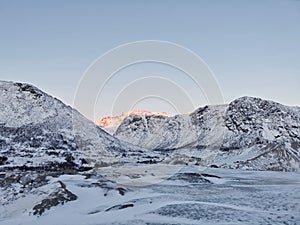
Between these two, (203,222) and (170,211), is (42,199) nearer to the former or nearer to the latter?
(170,211)

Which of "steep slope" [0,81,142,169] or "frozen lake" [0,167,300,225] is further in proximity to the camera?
"steep slope" [0,81,142,169]

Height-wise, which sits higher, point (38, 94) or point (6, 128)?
point (38, 94)

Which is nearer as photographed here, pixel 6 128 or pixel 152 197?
pixel 152 197

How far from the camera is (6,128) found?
128 meters

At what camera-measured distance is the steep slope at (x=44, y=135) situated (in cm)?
10625

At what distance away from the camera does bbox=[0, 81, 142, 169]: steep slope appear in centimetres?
10625

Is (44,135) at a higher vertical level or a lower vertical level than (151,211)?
higher

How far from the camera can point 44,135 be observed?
132 meters

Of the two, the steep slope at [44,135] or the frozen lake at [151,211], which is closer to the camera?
the frozen lake at [151,211]

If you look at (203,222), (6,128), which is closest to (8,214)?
(203,222)

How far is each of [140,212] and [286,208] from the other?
1162 centimetres

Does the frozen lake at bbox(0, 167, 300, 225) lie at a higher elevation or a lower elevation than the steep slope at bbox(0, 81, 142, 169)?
lower

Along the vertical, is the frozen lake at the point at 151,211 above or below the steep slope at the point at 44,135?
below

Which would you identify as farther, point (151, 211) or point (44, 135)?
point (44, 135)
